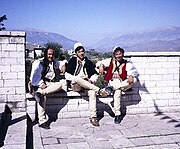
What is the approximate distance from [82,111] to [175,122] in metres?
1.84

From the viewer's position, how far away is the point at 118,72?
16.7 ft

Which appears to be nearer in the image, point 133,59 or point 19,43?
point 19,43

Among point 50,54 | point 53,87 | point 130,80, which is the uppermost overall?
point 50,54

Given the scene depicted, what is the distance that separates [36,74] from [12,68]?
1.67 ft

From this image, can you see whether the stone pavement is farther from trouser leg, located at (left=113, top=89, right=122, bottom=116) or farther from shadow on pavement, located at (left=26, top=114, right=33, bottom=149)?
trouser leg, located at (left=113, top=89, right=122, bottom=116)

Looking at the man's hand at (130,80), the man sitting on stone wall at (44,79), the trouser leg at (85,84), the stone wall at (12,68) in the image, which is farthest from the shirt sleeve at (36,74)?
the man's hand at (130,80)

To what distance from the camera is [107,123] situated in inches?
190

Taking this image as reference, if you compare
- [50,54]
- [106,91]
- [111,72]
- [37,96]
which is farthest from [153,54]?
[37,96]

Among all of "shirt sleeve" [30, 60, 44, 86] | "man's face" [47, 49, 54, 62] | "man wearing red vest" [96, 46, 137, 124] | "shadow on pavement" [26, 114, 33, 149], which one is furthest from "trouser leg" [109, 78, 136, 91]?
"shadow on pavement" [26, 114, 33, 149]

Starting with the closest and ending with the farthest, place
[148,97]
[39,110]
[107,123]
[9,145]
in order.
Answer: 1. [9,145]
2. [39,110]
3. [107,123]
4. [148,97]

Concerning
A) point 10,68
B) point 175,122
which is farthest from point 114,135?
point 10,68

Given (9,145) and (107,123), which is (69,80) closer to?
(107,123)

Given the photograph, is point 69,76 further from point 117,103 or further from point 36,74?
point 117,103

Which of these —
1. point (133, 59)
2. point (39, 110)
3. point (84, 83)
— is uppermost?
point (133, 59)
